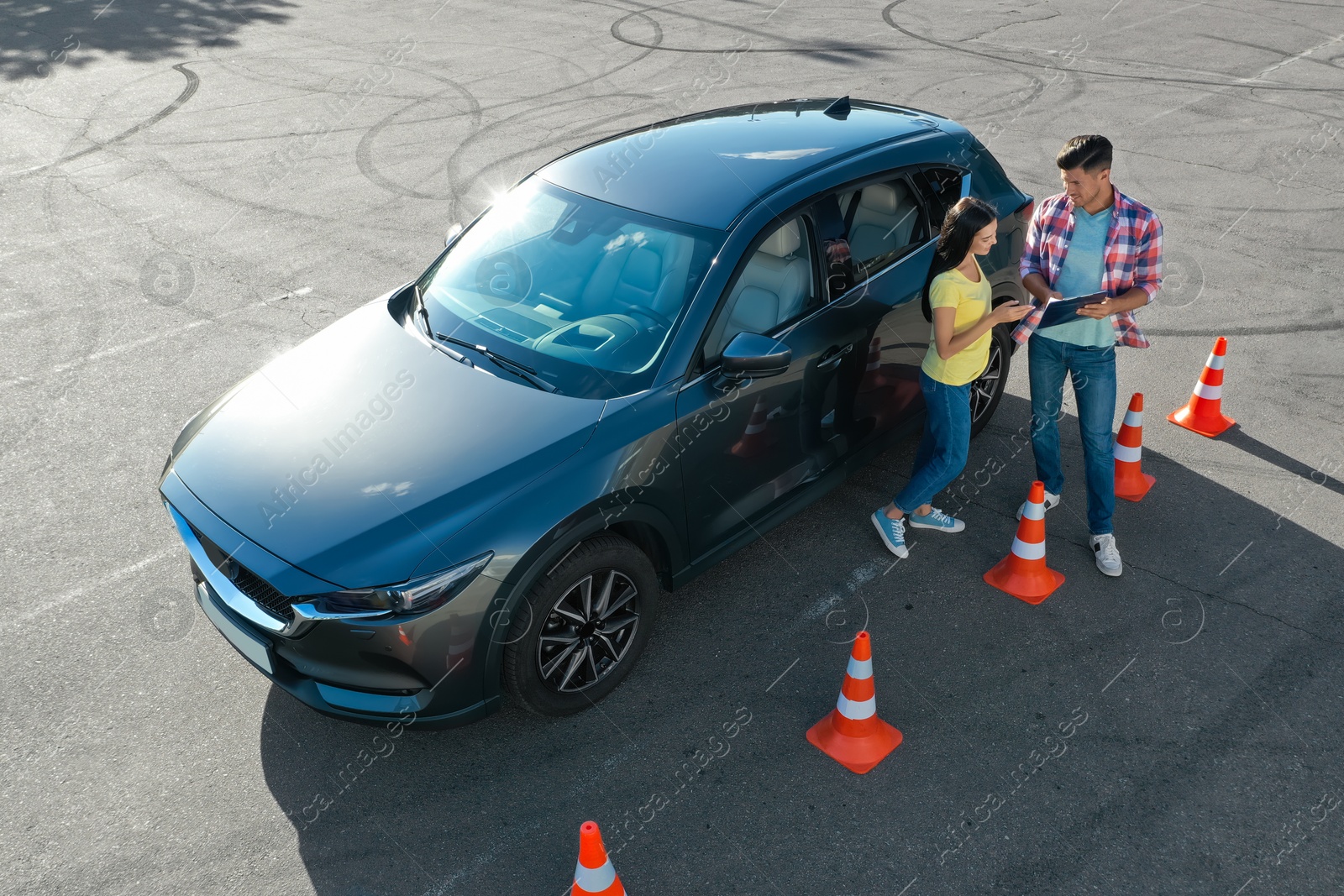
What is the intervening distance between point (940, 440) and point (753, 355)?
1450 mm

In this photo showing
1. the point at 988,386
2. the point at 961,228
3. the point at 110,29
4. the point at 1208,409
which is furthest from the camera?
the point at 110,29

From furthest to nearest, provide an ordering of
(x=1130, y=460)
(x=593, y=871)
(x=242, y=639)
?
(x=1130, y=460), (x=242, y=639), (x=593, y=871)

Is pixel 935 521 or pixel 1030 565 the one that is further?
pixel 935 521

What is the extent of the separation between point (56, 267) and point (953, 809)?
8154 mm

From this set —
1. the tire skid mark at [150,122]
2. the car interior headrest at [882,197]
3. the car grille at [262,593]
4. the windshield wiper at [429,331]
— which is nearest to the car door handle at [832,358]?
the car interior headrest at [882,197]

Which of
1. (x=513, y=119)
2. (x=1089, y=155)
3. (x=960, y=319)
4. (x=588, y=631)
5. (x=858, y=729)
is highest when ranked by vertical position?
(x=1089, y=155)

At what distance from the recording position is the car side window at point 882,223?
487cm

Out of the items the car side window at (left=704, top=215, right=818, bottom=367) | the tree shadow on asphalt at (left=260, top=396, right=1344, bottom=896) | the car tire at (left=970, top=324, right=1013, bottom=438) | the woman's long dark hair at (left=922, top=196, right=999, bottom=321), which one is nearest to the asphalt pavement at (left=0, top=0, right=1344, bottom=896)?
the tree shadow on asphalt at (left=260, top=396, right=1344, bottom=896)

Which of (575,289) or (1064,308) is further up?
(575,289)

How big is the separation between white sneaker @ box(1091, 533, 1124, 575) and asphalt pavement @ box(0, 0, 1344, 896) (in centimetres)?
7

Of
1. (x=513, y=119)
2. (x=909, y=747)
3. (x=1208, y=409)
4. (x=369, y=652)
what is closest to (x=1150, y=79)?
(x=513, y=119)

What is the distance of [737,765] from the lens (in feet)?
13.3

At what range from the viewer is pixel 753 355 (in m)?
4.07

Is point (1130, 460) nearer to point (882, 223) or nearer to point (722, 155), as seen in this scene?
point (882, 223)
